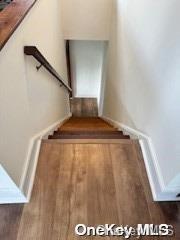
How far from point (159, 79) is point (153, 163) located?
0.56 metres

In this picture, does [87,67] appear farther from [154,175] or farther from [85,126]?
[154,175]

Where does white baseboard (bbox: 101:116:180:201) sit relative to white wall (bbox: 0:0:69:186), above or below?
below

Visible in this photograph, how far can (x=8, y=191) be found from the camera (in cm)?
138

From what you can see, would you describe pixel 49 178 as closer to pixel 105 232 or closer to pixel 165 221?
pixel 105 232

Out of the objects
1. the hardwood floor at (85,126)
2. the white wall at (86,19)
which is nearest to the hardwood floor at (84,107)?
the hardwood floor at (85,126)

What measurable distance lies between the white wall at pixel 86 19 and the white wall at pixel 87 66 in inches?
23.2

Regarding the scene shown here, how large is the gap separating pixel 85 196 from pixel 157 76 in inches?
35.8

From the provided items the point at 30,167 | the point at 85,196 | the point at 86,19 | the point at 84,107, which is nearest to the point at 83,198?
the point at 85,196

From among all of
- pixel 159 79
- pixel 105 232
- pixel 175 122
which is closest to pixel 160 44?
pixel 159 79

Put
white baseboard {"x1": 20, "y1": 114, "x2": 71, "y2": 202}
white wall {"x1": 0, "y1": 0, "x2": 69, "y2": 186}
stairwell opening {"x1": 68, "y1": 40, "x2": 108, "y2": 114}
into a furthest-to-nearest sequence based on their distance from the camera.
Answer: stairwell opening {"x1": 68, "y1": 40, "x2": 108, "y2": 114}, white baseboard {"x1": 20, "y1": 114, "x2": 71, "y2": 202}, white wall {"x1": 0, "y1": 0, "x2": 69, "y2": 186}

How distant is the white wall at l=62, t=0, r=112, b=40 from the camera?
3.47 m

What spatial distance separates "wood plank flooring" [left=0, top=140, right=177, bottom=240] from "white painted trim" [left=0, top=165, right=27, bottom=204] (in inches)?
2.9

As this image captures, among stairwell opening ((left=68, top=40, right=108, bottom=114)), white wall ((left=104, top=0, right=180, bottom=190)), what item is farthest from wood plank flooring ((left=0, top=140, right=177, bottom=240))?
stairwell opening ((left=68, top=40, right=108, bottom=114))

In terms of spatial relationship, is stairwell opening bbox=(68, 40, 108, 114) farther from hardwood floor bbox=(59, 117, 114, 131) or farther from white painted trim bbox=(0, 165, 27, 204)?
white painted trim bbox=(0, 165, 27, 204)
